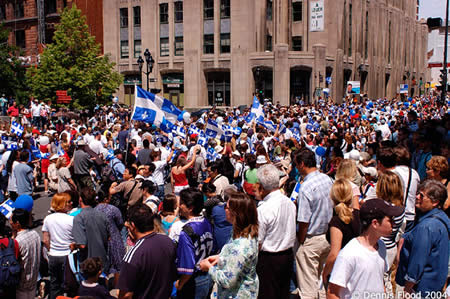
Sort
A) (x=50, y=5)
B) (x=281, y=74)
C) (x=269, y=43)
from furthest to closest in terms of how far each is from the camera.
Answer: (x=50, y=5) < (x=269, y=43) < (x=281, y=74)

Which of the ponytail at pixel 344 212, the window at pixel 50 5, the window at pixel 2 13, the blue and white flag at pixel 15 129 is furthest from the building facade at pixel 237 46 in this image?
the ponytail at pixel 344 212

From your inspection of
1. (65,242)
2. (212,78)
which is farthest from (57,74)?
(65,242)

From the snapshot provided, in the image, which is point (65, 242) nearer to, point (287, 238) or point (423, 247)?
point (287, 238)

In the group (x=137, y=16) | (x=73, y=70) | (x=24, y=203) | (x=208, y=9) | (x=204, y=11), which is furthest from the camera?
(x=137, y=16)

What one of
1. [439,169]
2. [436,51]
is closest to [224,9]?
[439,169]

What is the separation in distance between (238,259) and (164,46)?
162ft

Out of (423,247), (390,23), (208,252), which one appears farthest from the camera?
(390,23)

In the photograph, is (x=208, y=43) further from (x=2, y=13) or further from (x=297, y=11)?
(x=2, y=13)

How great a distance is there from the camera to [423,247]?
14.1 feet

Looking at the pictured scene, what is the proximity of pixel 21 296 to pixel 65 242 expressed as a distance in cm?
87

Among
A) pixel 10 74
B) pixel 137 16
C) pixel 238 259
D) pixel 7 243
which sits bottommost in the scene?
pixel 7 243

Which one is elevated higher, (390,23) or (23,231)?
(390,23)

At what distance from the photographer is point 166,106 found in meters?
12.2

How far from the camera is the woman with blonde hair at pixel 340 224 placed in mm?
5051
